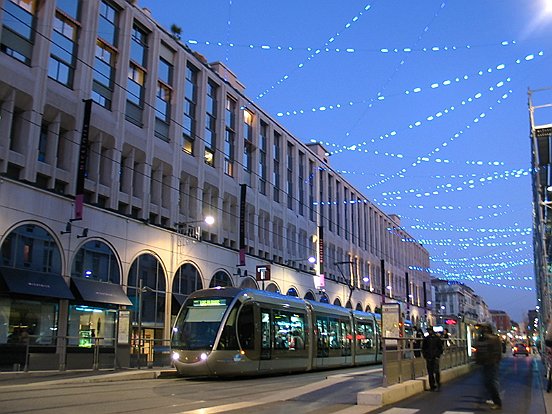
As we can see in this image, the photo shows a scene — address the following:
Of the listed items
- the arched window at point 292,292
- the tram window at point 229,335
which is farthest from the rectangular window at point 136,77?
the arched window at point 292,292

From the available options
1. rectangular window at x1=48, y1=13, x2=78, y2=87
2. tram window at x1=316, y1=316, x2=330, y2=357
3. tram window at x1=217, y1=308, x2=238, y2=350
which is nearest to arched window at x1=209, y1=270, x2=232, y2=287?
tram window at x1=316, y1=316, x2=330, y2=357

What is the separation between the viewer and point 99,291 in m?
27.1

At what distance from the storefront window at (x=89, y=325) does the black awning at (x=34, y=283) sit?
1.75m

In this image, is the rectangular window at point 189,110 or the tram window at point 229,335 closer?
the tram window at point 229,335

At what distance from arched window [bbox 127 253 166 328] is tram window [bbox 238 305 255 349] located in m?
11.3

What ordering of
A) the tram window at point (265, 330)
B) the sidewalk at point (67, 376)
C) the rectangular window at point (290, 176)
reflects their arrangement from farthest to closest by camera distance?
the rectangular window at point (290, 176)
the tram window at point (265, 330)
the sidewalk at point (67, 376)

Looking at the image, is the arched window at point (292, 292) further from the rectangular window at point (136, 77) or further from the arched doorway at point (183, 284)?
the rectangular window at point (136, 77)

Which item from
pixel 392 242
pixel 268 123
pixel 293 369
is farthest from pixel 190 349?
pixel 392 242

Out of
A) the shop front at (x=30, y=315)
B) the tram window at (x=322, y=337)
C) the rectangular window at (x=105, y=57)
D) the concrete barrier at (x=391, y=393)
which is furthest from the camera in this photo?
the rectangular window at (x=105, y=57)

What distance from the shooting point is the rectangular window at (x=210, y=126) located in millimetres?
38656

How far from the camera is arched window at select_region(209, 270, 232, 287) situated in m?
37.2

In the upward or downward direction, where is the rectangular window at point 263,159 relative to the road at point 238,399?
upward

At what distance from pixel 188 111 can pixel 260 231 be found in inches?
471

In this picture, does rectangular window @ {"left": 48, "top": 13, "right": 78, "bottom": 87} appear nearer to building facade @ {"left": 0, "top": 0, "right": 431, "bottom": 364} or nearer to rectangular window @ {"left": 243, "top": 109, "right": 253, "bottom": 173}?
building facade @ {"left": 0, "top": 0, "right": 431, "bottom": 364}
